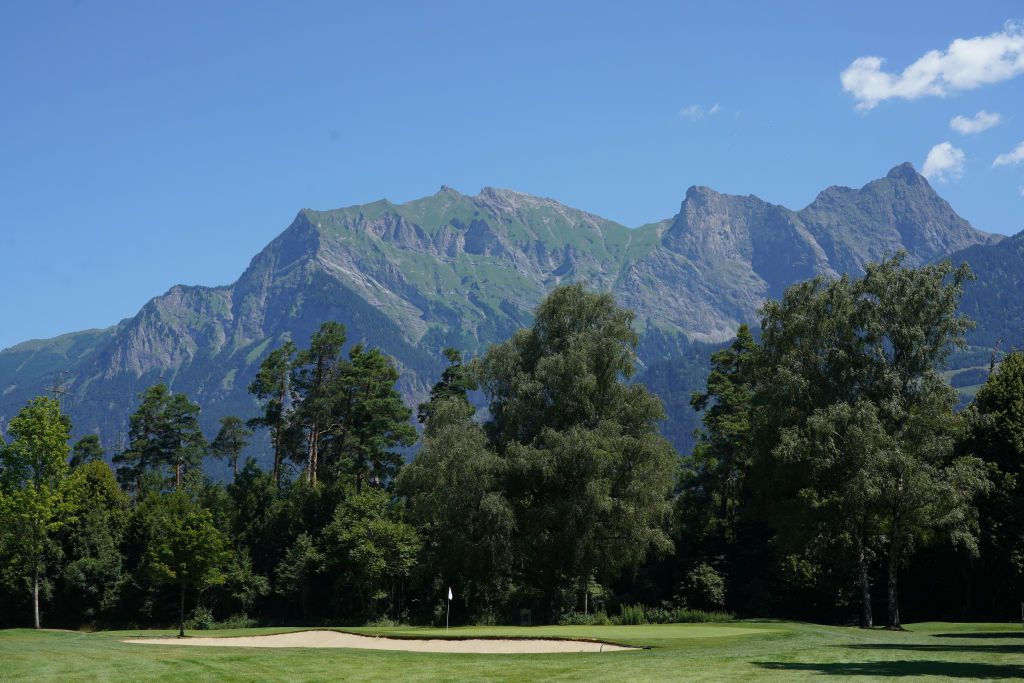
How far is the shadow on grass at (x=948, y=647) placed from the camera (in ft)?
94.1

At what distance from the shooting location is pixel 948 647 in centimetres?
3072

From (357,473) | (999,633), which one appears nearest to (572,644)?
(999,633)

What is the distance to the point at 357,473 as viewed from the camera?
7538cm

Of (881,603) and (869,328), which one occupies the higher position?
(869,328)

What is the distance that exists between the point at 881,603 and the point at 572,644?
88.7 ft

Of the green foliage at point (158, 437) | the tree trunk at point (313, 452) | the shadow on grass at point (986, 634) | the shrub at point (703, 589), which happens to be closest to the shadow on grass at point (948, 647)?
the shadow on grass at point (986, 634)

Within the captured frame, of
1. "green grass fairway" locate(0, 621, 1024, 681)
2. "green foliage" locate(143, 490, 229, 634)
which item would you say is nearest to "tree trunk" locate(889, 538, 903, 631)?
"green grass fairway" locate(0, 621, 1024, 681)

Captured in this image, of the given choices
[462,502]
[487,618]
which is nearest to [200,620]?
[487,618]

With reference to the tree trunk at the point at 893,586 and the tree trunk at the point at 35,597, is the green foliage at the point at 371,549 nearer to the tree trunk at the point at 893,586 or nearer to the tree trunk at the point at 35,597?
the tree trunk at the point at 35,597

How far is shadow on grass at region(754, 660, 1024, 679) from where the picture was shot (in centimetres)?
2186

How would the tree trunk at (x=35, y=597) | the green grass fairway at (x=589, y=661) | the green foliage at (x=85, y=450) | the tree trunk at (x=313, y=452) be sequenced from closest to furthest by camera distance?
1. the green grass fairway at (x=589, y=661)
2. the tree trunk at (x=35, y=597)
3. the tree trunk at (x=313, y=452)
4. the green foliage at (x=85, y=450)

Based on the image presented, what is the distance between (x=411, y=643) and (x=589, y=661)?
1476 centimetres

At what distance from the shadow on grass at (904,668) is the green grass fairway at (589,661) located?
0.02 metres

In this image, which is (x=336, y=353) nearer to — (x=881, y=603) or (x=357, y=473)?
(x=357, y=473)
